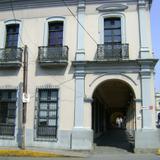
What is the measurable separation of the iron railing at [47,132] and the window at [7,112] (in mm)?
1682

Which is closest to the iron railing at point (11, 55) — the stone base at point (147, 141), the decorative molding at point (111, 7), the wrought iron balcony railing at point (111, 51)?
the wrought iron balcony railing at point (111, 51)

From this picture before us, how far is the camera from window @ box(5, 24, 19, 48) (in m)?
19.7

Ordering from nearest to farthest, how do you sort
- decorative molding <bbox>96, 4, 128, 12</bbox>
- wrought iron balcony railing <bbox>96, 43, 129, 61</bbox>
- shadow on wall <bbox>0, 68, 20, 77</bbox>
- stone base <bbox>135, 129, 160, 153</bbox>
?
stone base <bbox>135, 129, 160, 153</bbox>
wrought iron balcony railing <bbox>96, 43, 129, 61</bbox>
decorative molding <bbox>96, 4, 128, 12</bbox>
shadow on wall <bbox>0, 68, 20, 77</bbox>

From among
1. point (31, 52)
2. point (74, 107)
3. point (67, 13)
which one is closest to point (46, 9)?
point (67, 13)

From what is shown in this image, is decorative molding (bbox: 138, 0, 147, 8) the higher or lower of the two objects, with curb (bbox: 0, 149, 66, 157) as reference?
higher

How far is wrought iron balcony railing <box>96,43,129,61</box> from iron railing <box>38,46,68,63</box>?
6.41 ft

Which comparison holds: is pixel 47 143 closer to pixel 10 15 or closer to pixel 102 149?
pixel 102 149

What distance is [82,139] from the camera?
16.9m

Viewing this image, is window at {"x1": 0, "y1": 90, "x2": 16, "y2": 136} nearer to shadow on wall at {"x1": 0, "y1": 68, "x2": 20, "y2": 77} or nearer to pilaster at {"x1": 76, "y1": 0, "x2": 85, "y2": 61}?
shadow on wall at {"x1": 0, "y1": 68, "x2": 20, "y2": 77}

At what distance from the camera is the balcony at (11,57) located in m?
18.6

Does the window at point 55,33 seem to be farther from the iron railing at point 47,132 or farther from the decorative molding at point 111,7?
the iron railing at point 47,132

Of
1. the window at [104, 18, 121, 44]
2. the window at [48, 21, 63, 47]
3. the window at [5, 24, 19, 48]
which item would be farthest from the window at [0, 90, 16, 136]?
the window at [104, 18, 121, 44]

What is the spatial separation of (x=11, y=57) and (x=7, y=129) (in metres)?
4.31

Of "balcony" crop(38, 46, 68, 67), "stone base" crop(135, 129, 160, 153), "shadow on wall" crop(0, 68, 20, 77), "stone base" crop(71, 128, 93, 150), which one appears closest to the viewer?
"stone base" crop(135, 129, 160, 153)
